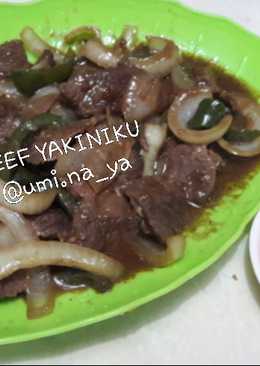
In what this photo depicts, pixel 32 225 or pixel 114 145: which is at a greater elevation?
pixel 114 145

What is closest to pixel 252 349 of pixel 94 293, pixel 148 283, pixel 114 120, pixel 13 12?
pixel 148 283

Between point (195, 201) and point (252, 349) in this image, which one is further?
point (195, 201)

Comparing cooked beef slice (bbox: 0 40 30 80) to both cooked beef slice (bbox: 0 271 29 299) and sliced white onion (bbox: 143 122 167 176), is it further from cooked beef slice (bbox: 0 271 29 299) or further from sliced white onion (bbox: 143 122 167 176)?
cooked beef slice (bbox: 0 271 29 299)

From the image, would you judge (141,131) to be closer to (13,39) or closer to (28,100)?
(28,100)

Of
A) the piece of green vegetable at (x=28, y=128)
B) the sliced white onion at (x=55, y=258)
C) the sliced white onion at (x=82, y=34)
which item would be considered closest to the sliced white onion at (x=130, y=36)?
the sliced white onion at (x=82, y=34)

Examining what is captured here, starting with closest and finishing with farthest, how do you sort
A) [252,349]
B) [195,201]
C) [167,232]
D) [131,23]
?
[252,349] < [167,232] < [195,201] < [131,23]

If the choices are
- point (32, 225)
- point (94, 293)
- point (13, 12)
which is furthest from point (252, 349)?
point (13, 12)

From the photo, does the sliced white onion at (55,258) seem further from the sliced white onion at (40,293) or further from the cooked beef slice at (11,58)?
the cooked beef slice at (11,58)

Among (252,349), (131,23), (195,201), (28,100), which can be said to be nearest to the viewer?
(252,349)
